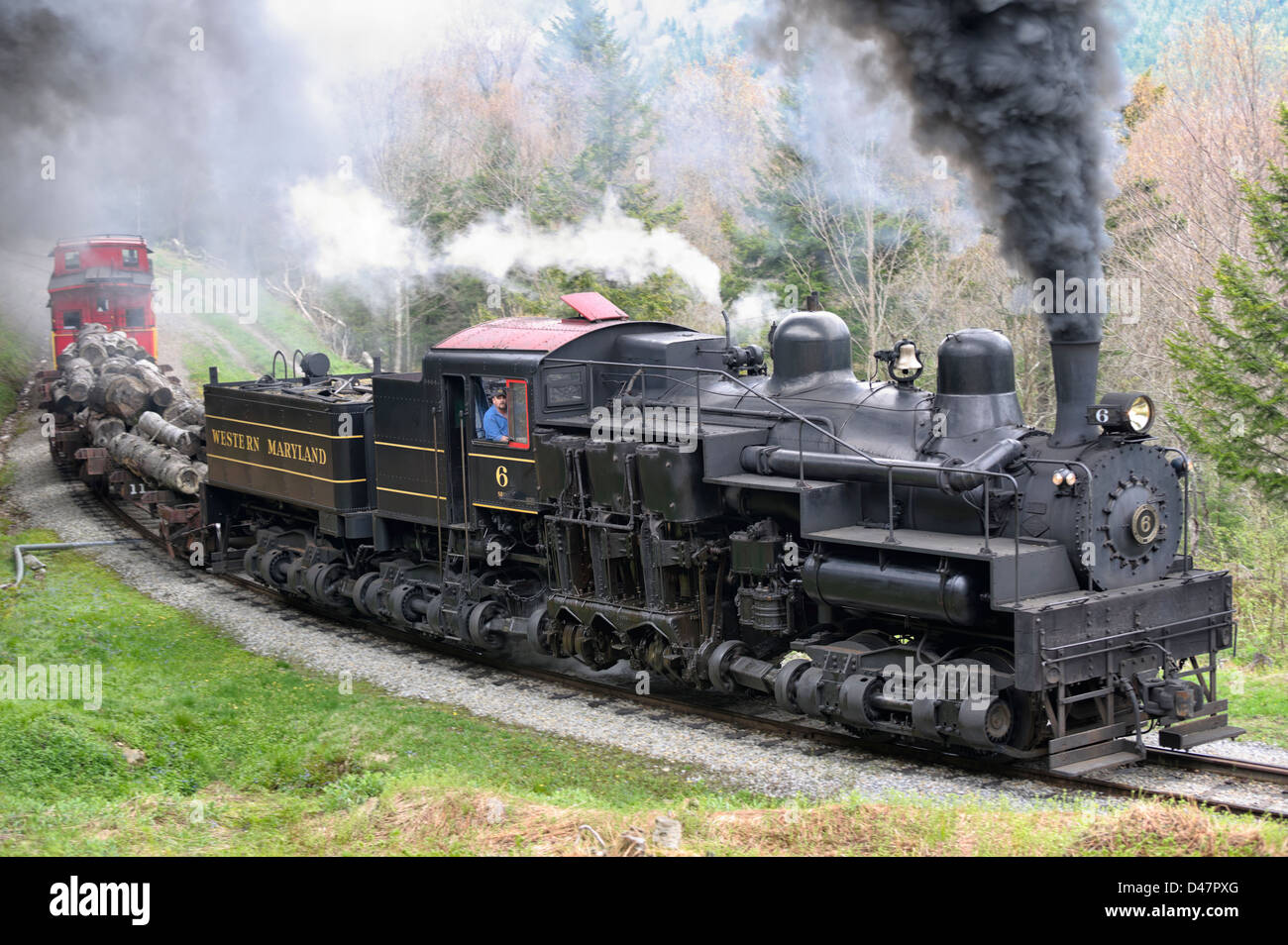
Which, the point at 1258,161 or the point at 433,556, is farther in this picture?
the point at 1258,161

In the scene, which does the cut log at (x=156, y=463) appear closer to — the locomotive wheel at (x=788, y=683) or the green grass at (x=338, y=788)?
the green grass at (x=338, y=788)

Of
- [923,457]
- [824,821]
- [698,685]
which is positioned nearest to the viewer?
[824,821]

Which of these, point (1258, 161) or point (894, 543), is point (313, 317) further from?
point (894, 543)

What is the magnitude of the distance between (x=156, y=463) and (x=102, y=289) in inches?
477

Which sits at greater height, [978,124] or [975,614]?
[978,124]

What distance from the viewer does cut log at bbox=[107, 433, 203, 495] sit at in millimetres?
20297

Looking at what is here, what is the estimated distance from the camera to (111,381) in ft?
79.0

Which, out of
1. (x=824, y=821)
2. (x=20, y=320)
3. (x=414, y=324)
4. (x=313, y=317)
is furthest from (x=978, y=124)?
(x=20, y=320)

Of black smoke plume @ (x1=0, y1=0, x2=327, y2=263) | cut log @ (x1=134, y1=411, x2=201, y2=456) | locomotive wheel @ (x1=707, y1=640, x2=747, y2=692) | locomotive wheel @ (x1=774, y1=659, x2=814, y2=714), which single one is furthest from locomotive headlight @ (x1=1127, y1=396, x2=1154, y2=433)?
cut log @ (x1=134, y1=411, x2=201, y2=456)

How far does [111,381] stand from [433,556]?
11771mm

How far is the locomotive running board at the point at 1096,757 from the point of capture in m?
9.31

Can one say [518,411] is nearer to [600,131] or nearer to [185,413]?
[185,413]

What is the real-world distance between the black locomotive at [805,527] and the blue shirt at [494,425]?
9 centimetres

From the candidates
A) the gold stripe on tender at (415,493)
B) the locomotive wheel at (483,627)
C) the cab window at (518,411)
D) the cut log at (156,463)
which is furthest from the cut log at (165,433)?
the cab window at (518,411)
